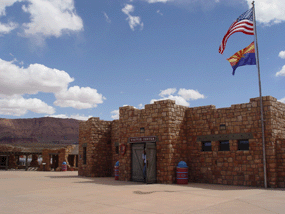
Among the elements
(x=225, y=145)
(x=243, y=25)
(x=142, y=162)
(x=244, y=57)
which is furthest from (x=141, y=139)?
(x=243, y=25)

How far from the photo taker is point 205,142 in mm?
14555

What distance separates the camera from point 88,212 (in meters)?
6.89

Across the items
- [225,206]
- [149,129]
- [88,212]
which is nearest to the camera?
[88,212]

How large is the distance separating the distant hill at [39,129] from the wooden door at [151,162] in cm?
7474

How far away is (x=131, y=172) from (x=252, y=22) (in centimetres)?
1025

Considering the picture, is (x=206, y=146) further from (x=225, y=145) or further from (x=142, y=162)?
(x=142, y=162)

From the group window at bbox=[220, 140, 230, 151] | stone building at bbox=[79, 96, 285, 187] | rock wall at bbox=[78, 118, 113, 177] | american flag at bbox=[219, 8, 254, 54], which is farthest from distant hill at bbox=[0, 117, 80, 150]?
american flag at bbox=[219, 8, 254, 54]

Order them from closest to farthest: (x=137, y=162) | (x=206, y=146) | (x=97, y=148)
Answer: (x=206, y=146) < (x=137, y=162) < (x=97, y=148)

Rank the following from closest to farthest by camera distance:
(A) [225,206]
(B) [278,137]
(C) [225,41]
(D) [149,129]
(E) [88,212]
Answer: (E) [88,212] < (A) [225,206] < (B) [278,137] < (C) [225,41] < (D) [149,129]

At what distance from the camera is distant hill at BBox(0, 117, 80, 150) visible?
86312 millimetres

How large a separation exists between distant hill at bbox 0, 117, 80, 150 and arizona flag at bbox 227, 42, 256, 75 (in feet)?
254

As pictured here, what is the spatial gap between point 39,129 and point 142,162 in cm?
8436

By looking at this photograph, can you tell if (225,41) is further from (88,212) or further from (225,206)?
(88,212)

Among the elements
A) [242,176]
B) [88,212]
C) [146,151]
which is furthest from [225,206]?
[146,151]
